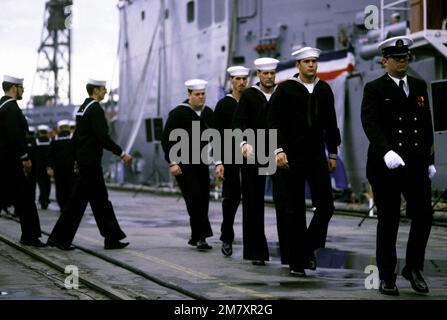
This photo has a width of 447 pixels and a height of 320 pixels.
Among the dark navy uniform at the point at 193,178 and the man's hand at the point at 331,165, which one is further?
the dark navy uniform at the point at 193,178

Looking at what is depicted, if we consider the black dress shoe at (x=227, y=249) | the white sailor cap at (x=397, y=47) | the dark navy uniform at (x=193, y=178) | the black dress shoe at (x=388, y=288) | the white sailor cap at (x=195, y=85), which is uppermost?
the white sailor cap at (x=397, y=47)

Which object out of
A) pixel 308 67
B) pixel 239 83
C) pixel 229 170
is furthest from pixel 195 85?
pixel 308 67

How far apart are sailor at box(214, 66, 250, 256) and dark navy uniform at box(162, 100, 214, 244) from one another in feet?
1.67

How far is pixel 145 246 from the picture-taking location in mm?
12398

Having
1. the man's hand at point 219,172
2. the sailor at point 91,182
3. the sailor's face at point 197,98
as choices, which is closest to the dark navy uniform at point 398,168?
the man's hand at point 219,172

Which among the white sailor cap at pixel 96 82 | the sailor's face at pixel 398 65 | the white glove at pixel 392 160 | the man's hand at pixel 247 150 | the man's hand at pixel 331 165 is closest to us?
the white glove at pixel 392 160

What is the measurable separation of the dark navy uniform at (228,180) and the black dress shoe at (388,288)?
3.46 meters

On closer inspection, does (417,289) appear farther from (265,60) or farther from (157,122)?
(157,122)

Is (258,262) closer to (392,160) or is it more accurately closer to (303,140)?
(303,140)

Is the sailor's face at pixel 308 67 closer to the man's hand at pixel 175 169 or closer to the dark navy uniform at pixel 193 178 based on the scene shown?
the dark navy uniform at pixel 193 178

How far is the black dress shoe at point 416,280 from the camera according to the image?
8109mm

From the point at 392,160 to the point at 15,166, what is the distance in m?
5.63

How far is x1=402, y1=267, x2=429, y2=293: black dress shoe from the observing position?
8109 millimetres
